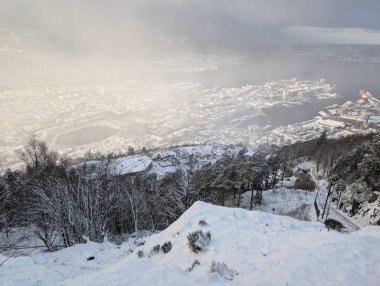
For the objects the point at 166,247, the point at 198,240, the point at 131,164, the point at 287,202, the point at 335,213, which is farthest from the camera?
the point at 131,164

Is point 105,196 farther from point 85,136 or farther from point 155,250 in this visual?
point 85,136

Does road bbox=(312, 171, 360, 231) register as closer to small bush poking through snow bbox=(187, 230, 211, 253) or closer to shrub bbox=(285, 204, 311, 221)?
shrub bbox=(285, 204, 311, 221)

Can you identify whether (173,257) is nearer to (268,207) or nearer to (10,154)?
(268,207)

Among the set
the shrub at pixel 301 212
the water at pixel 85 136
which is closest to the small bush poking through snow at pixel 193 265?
the shrub at pixel 301 212

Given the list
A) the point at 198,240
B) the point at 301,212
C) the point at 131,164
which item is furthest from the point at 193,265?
the point at 131,164

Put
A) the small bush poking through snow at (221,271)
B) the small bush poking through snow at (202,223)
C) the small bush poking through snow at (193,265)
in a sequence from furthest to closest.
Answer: the small bush poking through snow at (202,223), the small bush poking through snow at (193,265), the small bush poking through snow at (221,271)

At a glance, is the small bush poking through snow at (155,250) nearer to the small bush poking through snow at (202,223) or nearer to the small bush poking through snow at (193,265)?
the small bush poking through snow at (202,223)

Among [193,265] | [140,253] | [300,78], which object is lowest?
[300,78]
